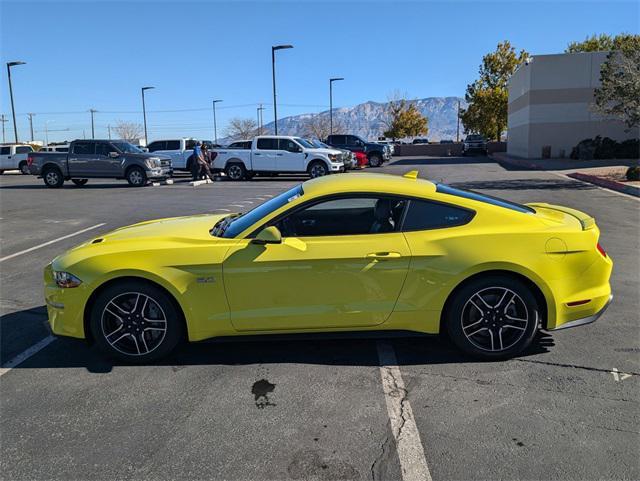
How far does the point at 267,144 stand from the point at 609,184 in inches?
526

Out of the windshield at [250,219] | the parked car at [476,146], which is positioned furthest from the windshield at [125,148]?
the parked car at [476,146]

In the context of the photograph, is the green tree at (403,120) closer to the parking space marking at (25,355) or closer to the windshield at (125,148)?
the windshield at (125,148)

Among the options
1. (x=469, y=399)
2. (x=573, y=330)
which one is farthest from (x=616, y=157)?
(x=469, y=399)

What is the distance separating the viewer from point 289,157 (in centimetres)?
2261

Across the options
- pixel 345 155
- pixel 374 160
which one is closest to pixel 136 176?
pixel 345 155

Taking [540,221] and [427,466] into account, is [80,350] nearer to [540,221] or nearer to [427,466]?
[427,466]

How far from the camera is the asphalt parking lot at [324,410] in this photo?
9.16 feet

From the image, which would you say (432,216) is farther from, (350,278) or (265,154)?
(265,154)

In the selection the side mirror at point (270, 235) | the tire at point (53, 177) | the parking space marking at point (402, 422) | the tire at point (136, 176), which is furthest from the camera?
the tire at point (53, 177)

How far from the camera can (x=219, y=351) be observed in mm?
4270

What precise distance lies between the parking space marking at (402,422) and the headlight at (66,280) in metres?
2.38

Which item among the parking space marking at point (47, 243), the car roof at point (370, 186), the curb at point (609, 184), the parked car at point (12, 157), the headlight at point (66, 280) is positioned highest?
the parked car at point (12, 157)

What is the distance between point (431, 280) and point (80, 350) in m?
2.95

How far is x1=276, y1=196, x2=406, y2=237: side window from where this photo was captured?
3990mm
